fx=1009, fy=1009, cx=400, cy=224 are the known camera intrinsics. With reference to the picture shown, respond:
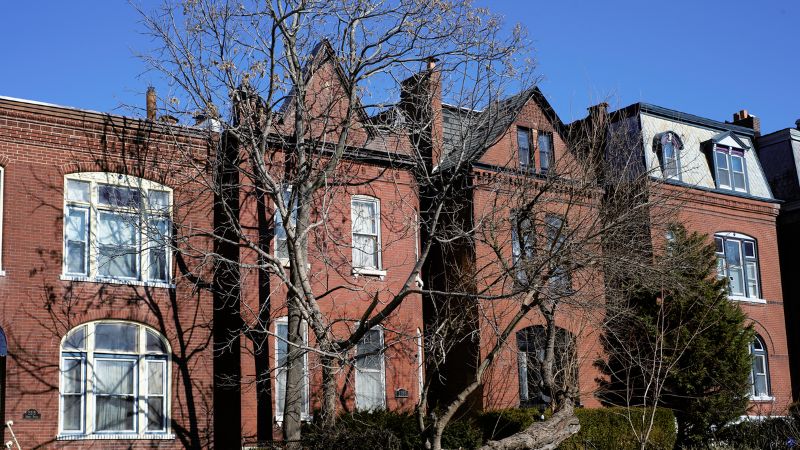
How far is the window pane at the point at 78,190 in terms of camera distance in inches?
869

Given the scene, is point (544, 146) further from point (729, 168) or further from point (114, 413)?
point (114, 413)

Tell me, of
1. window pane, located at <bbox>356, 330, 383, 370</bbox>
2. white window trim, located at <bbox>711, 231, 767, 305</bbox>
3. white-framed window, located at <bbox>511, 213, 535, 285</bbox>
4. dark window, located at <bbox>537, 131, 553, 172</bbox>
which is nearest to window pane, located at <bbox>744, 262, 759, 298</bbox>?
white window trim, located at <bbox>711, 231, 767, 305</bbox>

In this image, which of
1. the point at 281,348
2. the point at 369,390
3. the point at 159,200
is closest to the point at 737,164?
the point at 369,390

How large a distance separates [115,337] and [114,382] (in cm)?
98

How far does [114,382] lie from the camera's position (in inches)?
867

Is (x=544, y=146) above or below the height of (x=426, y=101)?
above

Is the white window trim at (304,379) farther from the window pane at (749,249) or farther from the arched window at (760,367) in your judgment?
the window pane at (749,249)

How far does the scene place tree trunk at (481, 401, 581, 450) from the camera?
16.1 m

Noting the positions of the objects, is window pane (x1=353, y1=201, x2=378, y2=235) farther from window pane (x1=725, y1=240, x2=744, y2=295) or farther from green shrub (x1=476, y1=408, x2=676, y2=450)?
window pane (x1=725, y1=240, x2=744, y2=295)

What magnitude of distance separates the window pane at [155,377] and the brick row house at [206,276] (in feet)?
0.16

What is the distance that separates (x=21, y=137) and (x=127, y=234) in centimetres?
306

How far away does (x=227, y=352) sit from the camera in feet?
77.6

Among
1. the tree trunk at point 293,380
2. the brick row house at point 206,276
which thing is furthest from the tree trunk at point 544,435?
the tree trunk at point 293,380

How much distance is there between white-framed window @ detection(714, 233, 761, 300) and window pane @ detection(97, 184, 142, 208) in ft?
62.8
